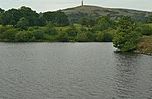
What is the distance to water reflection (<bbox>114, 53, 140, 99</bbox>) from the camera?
57.0 meters

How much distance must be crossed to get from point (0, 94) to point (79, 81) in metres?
17.4

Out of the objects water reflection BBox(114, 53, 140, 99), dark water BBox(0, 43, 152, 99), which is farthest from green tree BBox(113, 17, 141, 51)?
dark water BBox(0, 43, 152, 99)

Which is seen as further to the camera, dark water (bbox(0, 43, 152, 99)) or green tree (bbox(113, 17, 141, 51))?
green tree (bbox(113, 17, 141, 51))

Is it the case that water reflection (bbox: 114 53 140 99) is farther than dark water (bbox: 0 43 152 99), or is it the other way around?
water reflection (bbox: 114 53 140 99)

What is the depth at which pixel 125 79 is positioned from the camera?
69.6 m

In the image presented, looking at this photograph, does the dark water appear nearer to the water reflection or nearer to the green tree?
the water reflection

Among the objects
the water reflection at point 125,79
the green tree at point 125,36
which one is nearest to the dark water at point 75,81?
the water reflection at point 125,79

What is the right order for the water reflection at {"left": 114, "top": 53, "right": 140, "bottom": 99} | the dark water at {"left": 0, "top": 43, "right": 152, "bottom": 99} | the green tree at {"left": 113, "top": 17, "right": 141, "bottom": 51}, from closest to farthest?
the dark water at {"left": 0, "top": 43, "right": 152, "bottom": 99} < the water reflection at {"left": 114, "top": 53, "right": 140, "bottom": 99} < the green tree at {"left": 113, "top": 17, "right": 141, "bottom": 51}

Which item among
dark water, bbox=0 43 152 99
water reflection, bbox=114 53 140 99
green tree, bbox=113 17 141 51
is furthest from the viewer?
green tree, bbox=113 17 141 51

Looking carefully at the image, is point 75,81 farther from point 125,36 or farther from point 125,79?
point 125,36

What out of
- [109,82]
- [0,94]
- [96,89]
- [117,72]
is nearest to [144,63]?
[117,72]

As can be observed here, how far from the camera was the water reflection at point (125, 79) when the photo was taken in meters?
57.0

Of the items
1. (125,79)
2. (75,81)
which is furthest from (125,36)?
(75,81)

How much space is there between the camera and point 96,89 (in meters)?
60.0
